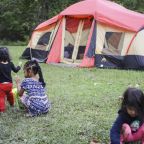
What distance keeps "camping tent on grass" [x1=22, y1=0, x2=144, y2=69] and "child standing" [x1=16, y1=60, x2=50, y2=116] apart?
6230 mm

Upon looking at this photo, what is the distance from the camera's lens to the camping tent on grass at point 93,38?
12.5 m

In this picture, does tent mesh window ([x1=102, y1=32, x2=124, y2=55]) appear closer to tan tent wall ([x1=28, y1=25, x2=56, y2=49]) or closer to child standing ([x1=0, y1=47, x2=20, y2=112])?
tan tent wall ([x1=28, y1=25, x2=56, y2=49])

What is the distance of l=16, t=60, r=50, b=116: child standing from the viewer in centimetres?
616

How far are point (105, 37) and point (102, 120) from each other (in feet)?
23.8

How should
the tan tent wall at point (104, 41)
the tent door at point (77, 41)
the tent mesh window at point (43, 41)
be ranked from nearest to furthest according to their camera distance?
the tan tent wall at point (104, 41), the tent door at point (77, 41), the tent mesh window at point (43, 41)

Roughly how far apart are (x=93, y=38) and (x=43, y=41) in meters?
2.01

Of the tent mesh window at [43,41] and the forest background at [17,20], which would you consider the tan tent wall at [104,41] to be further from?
the forest background at [17,20]

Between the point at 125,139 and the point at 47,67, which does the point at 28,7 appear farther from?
the point at 125,139


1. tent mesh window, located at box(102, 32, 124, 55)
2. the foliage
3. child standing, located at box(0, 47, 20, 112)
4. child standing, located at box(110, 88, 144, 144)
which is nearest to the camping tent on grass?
tent mesh window, located at box(102, 32, 124, 55)

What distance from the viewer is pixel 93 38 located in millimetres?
12992

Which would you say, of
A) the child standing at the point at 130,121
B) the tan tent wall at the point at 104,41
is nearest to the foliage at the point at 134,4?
the tan tent wall at the point at 104,41

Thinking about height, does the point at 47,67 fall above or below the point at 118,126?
below

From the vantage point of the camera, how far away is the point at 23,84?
6.20 m

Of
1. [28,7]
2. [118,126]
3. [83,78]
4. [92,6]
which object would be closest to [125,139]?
[118,126]
